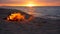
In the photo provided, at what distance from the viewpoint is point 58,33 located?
50.7 ft

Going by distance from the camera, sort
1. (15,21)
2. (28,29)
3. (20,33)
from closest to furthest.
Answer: (20,33) < (28,29) < (15,21)

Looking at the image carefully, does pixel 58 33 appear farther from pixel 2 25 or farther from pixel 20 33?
pixel 2 25

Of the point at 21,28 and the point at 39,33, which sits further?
the point at 21,28

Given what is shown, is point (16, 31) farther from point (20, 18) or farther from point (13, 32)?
point (20, 18)

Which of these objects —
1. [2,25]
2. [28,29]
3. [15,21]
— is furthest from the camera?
[15,21]

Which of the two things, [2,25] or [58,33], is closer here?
[58,33]

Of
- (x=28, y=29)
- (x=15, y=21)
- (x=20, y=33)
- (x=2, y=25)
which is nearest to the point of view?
(x=20, y=33)

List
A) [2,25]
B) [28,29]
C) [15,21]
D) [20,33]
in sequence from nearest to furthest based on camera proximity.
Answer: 1. [20,33]
2. [28,29]
3. [2,25]
4. [15,21]

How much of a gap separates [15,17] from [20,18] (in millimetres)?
428

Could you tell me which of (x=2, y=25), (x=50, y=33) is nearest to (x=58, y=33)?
(x=50, y=33)

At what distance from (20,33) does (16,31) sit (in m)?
0.71

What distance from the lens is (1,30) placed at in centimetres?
1620

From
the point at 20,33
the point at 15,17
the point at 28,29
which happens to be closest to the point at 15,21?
the point at 15,17

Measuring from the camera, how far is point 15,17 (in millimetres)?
21312
